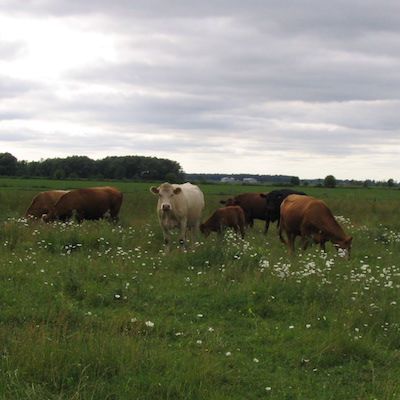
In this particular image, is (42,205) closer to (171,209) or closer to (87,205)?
(87,205)

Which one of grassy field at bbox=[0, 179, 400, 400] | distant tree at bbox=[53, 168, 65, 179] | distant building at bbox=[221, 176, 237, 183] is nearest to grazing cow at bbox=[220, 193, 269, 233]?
grassy field at bbox=[0, 179, 400, 400]

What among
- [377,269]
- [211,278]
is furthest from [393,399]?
[377,269]

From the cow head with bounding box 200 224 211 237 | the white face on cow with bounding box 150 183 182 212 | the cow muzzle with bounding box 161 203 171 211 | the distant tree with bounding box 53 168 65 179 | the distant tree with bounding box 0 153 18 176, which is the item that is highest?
the distant tree with bounding box 0 153 18 176

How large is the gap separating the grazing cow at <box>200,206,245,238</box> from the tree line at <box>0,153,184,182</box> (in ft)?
194

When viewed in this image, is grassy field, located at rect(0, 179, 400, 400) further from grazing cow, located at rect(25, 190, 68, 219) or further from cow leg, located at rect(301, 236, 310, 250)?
grazing cow, located at rect(25, 190, 68, 219)

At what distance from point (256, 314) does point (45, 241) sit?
661 centimetres

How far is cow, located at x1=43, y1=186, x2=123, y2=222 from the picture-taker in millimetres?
18203

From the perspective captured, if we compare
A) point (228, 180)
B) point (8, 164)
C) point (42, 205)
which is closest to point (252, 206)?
point (42, 205)

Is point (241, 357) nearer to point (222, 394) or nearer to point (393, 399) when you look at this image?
point (222, 394)

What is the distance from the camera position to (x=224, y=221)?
17469 millimetres

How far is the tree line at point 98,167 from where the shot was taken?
7894cm

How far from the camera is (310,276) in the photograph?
29.5 feet

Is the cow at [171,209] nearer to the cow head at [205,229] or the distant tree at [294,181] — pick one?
the cow head at [205,229]

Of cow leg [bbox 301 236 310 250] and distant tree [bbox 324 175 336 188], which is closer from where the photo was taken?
cow leg [bbox 301 236 310 250]
